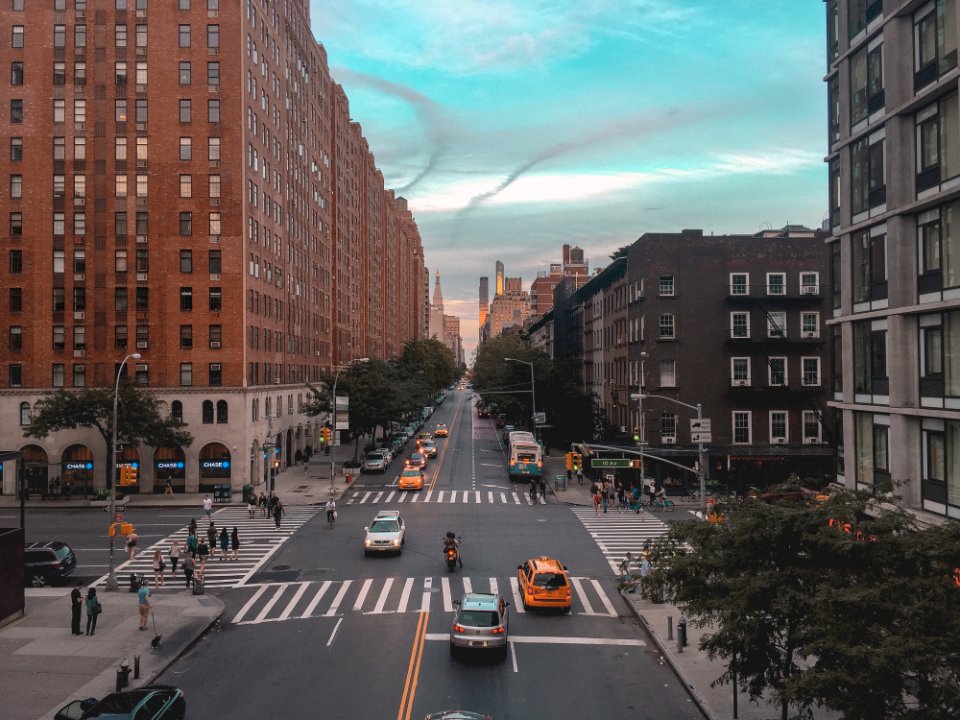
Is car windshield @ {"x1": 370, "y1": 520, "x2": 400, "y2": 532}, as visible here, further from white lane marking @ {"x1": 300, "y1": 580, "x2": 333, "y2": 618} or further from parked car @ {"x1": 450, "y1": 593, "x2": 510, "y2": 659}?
parked car @ {"x1": 450, "y1": 593, "x2": 510, "y2": 659}

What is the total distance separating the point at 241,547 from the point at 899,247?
3189 cm

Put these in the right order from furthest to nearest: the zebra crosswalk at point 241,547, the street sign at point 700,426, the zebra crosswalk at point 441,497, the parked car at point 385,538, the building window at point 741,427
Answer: the building window at point 741,427 → the zebra crosswalk at point 441,497 → the street sign at point 700,426 → the parked car at point 385,538 → the zebra crosswalk at point 241,547

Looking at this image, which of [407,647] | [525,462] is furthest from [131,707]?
[525,462]

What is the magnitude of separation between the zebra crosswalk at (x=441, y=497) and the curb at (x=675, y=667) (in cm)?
2428

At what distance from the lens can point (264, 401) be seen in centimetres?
6200

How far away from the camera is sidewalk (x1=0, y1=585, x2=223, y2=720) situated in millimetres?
18359

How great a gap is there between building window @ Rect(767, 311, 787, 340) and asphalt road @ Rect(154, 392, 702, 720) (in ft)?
84.0

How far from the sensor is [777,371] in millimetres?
54125

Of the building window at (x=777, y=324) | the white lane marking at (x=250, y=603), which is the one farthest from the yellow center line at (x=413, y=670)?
the building window at (x=777, y=324)

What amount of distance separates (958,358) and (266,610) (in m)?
22.9

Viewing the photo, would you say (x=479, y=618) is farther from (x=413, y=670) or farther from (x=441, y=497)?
(x=441, y=497)

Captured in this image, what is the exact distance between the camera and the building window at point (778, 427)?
54.3 m

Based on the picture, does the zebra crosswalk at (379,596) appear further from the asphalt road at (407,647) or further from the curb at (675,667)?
the curb at (675,667)

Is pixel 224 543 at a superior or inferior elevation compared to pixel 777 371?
inferior
